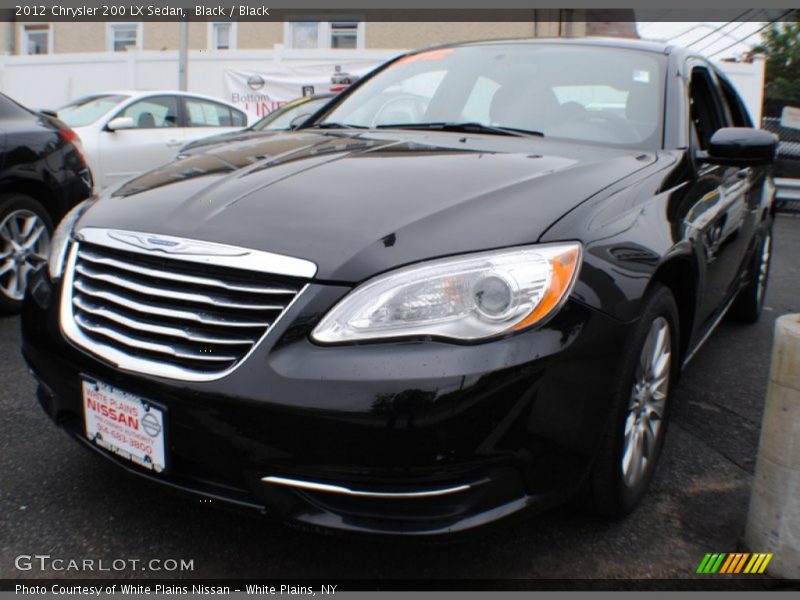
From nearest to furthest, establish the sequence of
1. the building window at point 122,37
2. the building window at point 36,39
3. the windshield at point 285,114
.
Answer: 1. the windshield at point 285,114
2. the building window at point 122,37
3. the building window at point 36,39

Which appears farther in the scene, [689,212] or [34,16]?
[34,16]

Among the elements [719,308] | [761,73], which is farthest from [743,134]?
[761,73]

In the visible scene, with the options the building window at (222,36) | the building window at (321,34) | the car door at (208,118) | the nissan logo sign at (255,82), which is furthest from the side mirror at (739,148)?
the building window at (222,36)

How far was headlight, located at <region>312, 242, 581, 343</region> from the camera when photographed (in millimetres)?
1683

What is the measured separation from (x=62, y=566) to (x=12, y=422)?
1.09 metres

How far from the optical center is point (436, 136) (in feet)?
9.32

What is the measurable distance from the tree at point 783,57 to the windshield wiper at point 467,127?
1298 inches

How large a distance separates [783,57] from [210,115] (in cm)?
3143

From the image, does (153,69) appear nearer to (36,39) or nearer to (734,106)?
(36,39)

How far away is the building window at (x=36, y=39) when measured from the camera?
18141mm

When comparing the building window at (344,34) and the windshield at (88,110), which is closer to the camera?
the windshield at (88,110)

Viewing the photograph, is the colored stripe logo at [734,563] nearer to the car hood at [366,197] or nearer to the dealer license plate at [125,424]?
the car hood at [366,197]

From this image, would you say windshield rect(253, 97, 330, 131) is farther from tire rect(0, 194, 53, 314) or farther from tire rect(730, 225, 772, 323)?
tire rect(730, 225, 772, 323)

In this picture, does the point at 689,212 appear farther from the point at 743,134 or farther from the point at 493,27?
the point at 493,27
